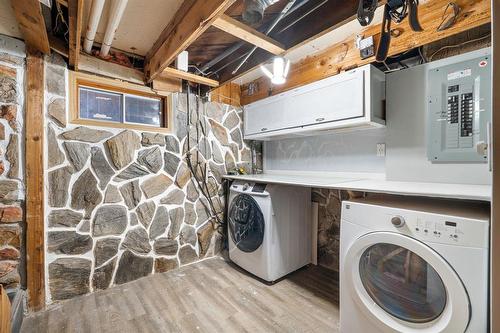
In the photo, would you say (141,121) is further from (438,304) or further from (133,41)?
(438,304)

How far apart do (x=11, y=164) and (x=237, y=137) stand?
2.04 m

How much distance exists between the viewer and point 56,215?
1796 mm

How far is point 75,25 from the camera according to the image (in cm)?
136

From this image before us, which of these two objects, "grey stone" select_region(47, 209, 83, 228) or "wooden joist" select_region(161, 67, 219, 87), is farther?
"wooden joist" select_region(161, 67, 219, 87)

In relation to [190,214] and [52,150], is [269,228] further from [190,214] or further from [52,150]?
[52,150]

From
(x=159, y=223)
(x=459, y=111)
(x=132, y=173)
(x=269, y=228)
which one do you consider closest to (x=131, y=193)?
(x=132, y=173)

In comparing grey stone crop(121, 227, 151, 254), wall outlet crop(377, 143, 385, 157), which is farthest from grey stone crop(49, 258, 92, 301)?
wall outlet crop(377, 143, 385, 157)

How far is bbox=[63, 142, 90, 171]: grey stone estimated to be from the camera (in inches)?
72.7

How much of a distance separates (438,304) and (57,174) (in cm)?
261

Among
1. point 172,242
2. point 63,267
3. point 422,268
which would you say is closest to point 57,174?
point 63,267

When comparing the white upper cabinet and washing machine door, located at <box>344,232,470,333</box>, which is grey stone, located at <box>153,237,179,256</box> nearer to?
the white upper cabinet

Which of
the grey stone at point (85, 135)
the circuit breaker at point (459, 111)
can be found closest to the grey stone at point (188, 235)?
the grey stone at point (85, 135)

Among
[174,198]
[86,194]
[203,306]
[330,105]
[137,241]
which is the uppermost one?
[330,105]

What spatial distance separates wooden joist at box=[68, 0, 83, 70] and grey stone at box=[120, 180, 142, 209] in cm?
107
